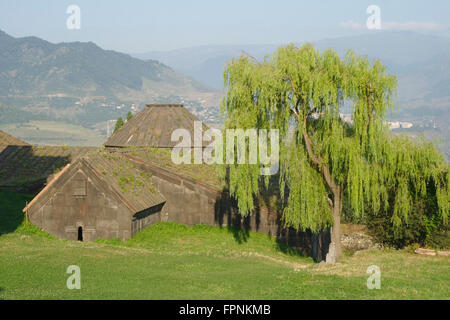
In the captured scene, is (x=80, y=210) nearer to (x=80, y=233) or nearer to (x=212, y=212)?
(x=80, y=233)

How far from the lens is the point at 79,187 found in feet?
94.4

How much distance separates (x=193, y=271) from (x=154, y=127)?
81.2 feet

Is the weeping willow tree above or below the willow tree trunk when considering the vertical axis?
above

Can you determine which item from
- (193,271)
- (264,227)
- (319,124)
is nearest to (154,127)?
(264,227)

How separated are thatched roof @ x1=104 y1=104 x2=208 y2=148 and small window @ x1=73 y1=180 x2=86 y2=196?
12.2 meters

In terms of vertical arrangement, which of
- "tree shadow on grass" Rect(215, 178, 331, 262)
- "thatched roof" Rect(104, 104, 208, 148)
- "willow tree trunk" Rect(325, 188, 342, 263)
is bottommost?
"tree shadow on grass" Rect(215, 178, 331, 262)

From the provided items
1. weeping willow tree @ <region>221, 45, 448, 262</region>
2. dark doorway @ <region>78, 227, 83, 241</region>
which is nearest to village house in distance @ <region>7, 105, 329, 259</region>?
dark doorway @ <region>78, 227, 83, 241</region>

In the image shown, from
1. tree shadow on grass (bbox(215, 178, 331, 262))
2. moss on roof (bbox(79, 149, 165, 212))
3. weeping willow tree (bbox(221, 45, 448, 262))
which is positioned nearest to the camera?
weeping willow tree (bbox(221, 45, 448, 262))

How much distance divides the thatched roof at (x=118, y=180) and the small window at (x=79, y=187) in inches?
25.0

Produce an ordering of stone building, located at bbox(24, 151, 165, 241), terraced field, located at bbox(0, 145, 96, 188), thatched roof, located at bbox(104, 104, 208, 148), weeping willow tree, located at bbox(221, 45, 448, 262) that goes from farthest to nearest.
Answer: terraced field, located at bbox(0, 145, 96, 188) → thatched roof, located at bbox(104, 104, 208, 148) → stone building, located at bbox(24, 151, 165, 241) → weeping willow tree, located at bbox(221, 45, 448, 262)

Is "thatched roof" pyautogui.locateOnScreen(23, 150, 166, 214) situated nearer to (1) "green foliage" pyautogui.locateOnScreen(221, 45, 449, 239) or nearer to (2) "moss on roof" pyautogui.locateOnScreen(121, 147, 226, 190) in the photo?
(2) "moss on roof" pyautogui.locateOnScreen(121, 147, 226, 190)

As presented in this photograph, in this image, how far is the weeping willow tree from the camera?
65.6 ft

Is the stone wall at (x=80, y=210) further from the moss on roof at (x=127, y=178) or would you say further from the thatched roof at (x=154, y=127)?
the thatched roof at (x=154, y=127)
